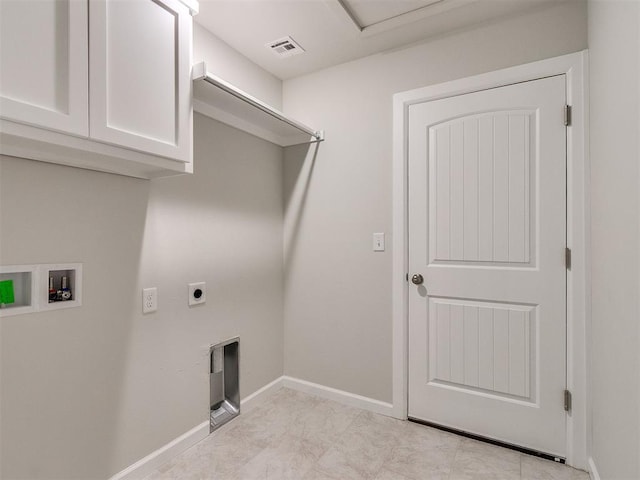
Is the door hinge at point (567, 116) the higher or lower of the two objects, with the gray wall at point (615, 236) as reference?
higher

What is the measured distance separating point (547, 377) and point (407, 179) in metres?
1.32

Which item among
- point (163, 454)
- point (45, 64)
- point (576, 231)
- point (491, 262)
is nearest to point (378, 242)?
point (491, 262)

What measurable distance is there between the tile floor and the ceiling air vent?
2.35 metres

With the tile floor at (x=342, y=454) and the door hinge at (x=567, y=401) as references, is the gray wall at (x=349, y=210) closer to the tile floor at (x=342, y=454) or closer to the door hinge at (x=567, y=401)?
the tile floor at (x=342, y=454)

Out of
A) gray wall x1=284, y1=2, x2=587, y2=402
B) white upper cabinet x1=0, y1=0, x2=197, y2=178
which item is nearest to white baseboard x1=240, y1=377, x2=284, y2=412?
gray wall x1=284, y1=2, x2=587, y2=402

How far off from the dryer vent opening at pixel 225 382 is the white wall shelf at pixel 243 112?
139 cm

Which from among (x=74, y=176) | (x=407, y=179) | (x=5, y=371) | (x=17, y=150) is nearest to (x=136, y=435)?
(x=5, y=371)

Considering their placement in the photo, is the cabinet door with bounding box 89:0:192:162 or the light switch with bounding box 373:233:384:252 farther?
the light switch with bounding box 373:233:384:252

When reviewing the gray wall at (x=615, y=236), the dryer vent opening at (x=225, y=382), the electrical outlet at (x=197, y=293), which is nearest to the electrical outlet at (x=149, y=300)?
the electrical outlet at (x=197, y=293)

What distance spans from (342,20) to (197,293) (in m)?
1.73

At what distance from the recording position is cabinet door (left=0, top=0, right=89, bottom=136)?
100 centimetres

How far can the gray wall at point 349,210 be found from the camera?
7.18 ft

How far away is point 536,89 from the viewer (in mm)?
1850

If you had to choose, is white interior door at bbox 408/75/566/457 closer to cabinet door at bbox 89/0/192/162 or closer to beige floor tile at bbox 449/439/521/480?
beige floor tile at bbox 449/439/521/480
